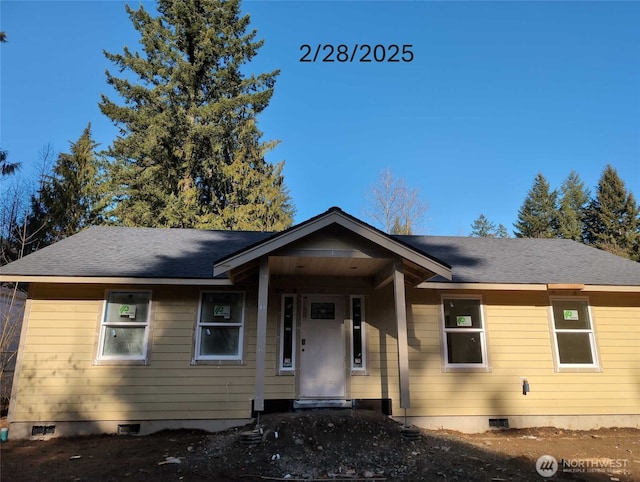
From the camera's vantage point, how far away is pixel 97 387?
7.21m

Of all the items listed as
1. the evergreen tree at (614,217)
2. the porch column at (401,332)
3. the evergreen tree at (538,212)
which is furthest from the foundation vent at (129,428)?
the evergreen tree at (538,212)

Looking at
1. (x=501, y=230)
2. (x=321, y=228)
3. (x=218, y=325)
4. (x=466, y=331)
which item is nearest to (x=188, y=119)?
(x=218, y=325)

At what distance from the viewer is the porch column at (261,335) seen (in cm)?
617

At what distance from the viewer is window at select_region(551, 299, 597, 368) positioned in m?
8.16

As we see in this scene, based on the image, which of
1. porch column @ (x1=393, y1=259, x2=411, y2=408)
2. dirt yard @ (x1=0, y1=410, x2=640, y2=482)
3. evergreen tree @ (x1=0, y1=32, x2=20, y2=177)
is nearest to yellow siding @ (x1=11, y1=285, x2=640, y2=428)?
dirt yard @ (x1=0, y1=410, x2=640, y2=482)

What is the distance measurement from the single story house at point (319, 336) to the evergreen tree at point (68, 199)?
1200 cm

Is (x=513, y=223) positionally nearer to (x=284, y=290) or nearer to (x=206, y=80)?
(x=206, y=80)

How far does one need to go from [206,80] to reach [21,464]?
1853 cm

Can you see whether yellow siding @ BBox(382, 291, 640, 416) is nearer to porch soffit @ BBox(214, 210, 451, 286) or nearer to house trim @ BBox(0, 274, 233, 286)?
porch soffit @ BBox(214, 210, 451, 286)

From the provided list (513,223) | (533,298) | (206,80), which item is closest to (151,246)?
(533,298)

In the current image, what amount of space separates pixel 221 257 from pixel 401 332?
12.9ft

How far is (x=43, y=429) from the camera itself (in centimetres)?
Answer: 705

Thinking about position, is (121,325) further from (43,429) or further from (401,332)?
(401,332)

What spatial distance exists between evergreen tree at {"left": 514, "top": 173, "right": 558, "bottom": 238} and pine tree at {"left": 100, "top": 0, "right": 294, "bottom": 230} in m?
30.1
